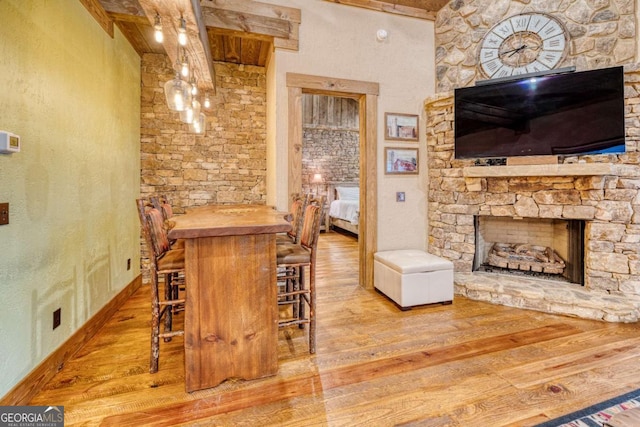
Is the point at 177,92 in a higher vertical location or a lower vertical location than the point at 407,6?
lower

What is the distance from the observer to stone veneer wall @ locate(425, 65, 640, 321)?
8.52 feet

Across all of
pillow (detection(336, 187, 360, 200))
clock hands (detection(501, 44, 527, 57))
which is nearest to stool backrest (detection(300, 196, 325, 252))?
clock hands (detection(501, 44, 527, 57))

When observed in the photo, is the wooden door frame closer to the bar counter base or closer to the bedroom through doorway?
the bar counter base

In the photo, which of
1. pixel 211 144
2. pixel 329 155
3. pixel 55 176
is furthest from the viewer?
pixel 329 155

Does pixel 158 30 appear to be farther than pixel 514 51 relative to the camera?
No

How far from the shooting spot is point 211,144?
12.8ft

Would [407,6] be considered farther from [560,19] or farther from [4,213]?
[4,213]

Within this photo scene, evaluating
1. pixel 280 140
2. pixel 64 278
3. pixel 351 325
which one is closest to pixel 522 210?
pixel 351 325

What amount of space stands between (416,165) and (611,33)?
207 centimetres

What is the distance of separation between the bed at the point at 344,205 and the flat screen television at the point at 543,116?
10.1 ft

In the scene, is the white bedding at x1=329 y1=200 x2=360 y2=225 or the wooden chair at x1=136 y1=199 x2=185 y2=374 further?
the white bedding at x1=329 y1=200 x2=360 y2=225

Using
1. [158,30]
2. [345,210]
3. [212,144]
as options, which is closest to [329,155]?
[345,210]

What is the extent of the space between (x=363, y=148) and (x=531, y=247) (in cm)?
224

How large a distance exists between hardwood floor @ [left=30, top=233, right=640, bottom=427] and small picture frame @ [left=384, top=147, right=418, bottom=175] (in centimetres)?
166
